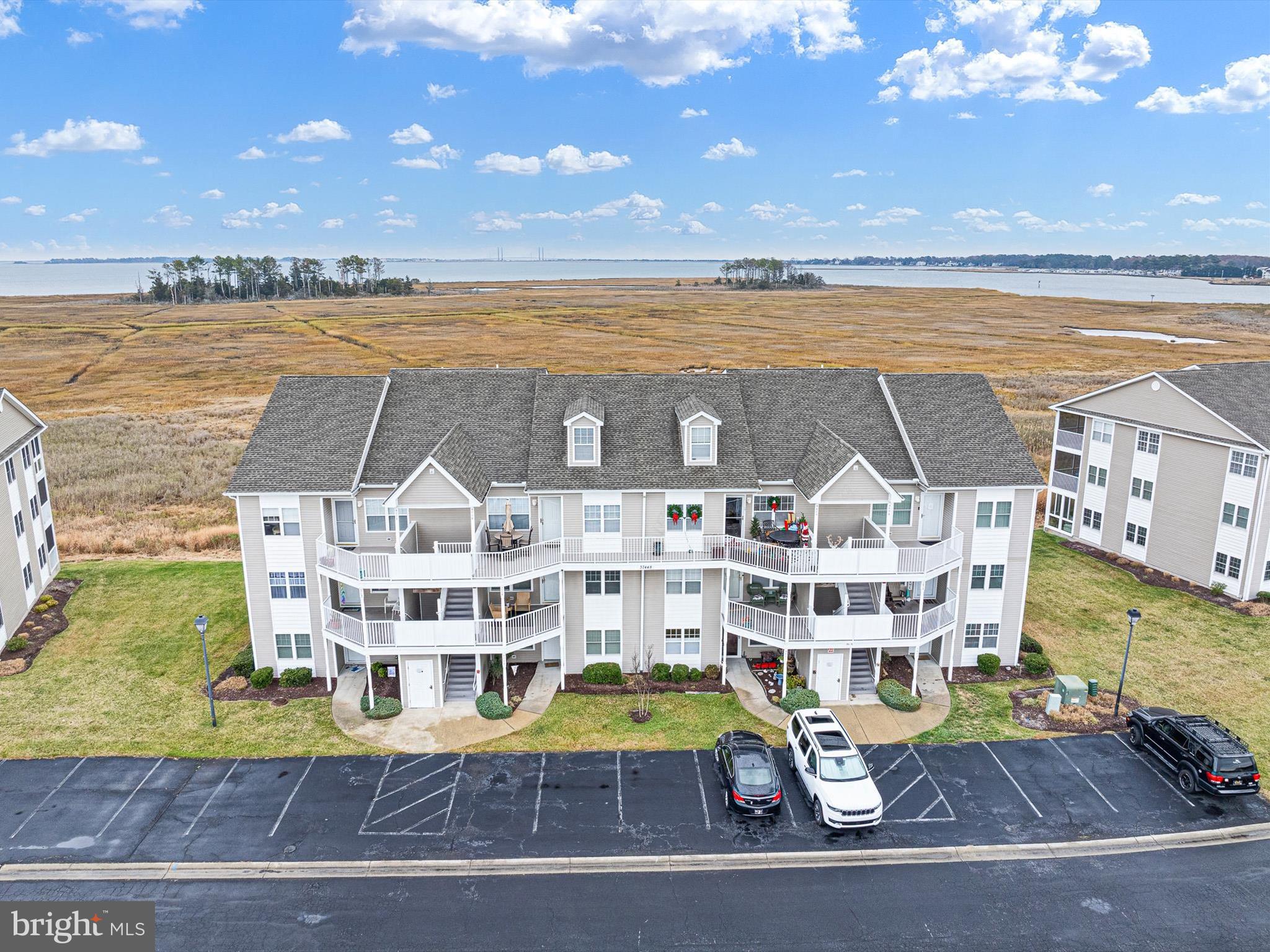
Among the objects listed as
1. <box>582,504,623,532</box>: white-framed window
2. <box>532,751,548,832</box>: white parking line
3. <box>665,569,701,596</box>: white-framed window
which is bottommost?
<box>532,751,548,832</box>: white parking line

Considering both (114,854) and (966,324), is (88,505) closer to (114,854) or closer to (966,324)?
(114,854)

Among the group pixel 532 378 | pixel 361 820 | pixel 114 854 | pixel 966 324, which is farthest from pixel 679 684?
pixel 966 324

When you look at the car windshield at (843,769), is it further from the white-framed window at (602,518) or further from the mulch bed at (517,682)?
the mulch bed at (517,682)

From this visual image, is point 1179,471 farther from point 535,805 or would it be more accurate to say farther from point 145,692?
point 145,692

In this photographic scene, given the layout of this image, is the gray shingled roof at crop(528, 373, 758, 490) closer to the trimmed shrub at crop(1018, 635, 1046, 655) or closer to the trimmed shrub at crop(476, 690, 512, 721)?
the trimmed shrub at crop(476, 690, 512, 721)

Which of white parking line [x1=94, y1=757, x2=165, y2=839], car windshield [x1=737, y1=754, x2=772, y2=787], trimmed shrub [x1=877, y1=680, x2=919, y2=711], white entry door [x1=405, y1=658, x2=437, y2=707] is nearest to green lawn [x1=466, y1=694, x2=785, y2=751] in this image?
car windshield [x1=737, y1=754, x2=772, y2=787]
